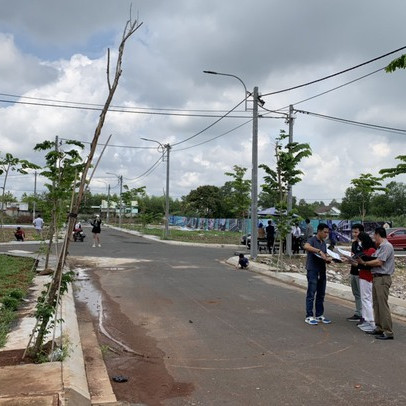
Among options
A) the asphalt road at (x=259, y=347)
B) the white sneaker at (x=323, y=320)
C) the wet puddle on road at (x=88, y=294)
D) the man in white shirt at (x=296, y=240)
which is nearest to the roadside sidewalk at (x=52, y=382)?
the asphalt road at (x=259, y=347)

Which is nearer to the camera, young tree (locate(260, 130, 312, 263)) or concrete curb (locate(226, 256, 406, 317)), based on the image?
concrete curb (locate(226, 256, 406, 317))

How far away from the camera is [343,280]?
16.0 metres

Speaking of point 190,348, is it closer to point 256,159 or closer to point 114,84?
point 114,84

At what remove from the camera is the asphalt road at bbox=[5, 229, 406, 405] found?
5016 mm

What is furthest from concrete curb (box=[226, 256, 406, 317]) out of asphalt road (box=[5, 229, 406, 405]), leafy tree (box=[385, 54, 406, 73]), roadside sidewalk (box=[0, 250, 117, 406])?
roadside sidewalk (box=[0, 250, 117, 406])

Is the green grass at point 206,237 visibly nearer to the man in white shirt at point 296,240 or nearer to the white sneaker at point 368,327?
the man in white shirt at point 296,240

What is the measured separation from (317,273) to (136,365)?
4.02 meters

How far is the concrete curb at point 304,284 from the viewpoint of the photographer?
31.9ft

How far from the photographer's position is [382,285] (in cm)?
757

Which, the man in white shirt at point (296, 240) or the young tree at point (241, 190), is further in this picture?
the young tree at point (241, 190)

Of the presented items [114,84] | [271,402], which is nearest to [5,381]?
[271,402]

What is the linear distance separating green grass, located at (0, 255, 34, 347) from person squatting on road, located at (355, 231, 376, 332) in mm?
5732

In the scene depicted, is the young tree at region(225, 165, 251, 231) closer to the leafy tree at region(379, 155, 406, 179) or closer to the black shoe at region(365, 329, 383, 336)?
the leafy tree at region(379, 155, 406, 179)

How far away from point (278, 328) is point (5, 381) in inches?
186
